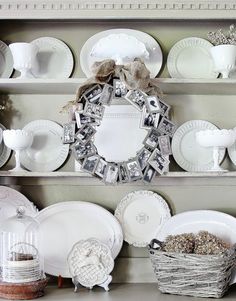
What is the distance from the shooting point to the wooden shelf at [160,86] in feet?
7.02

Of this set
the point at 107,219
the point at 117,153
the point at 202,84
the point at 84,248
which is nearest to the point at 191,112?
the point at 202,84

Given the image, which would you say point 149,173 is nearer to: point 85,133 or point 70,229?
point 85,133

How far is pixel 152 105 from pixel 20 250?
2.45 feet

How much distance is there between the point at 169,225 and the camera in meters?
2.25

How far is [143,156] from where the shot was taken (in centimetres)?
218

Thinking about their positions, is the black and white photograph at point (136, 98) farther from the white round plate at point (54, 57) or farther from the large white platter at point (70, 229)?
the large white platter at point (70, 229)

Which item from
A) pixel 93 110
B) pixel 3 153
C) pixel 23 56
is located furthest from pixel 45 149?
pixel 23 56

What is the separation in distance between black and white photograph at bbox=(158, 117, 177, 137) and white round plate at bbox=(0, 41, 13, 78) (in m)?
0.66

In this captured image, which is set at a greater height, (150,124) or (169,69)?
(169,69)

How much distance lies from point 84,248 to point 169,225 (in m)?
0.35

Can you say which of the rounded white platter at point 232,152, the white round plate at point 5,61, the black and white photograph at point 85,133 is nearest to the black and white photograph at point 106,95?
the black and white photograph at point 85,133

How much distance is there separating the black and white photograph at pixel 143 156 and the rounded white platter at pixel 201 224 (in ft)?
0.84

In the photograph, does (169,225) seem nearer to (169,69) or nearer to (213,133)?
(213,133)
